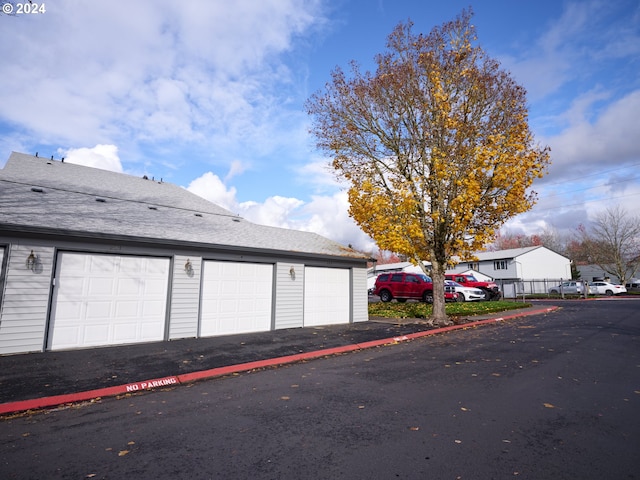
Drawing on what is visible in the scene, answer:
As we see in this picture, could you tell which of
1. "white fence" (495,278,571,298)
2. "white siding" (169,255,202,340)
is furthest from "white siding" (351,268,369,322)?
"white fence" (495,278,571,298)

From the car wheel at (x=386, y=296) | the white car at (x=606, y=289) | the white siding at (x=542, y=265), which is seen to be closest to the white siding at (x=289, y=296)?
the car wheel at (x=386, y=296)

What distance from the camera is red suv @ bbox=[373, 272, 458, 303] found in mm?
22266

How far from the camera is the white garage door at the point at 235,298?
35.8 ft

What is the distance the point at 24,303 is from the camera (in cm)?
807

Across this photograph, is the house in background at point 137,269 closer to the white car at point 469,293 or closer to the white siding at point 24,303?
the white siding at point 24,303

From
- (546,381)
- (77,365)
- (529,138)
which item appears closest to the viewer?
(546,381)

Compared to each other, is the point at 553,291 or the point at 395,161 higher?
the point at 395,161

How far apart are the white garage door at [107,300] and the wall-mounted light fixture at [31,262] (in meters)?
0.48

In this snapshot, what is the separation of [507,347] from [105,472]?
9.02 metres

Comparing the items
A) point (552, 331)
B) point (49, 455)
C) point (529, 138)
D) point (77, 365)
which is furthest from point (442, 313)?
point (49, 455)

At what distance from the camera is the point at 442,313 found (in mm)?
13445

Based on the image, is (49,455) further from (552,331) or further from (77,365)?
(552,331)

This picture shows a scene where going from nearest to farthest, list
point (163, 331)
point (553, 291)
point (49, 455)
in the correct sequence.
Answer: point (49, 455)
point (163, 331)
point (553, 291)

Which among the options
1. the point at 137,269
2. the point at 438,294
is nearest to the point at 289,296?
the point at 137,269
